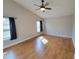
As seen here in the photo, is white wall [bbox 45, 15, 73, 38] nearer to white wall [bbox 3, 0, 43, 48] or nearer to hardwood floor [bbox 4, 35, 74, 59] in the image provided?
white wall [bbox 3, 0, 43, 48]

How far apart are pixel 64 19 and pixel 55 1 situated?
12.4 feet

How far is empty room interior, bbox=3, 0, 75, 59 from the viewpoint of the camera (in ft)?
13.0

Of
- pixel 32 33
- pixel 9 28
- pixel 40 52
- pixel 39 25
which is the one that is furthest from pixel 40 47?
pixel 39 25

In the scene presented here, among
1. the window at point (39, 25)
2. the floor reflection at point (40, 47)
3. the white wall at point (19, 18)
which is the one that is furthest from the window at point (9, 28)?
the window at point (39, 25)

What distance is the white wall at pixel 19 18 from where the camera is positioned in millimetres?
5066

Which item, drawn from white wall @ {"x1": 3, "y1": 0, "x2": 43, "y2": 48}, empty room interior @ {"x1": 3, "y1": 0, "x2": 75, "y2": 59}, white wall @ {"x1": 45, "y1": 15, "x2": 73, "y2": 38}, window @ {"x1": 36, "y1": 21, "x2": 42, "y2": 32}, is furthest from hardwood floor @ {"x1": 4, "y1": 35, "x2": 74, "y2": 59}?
window @ {"x1": 36, "y1": 21, "x2": 42, "y2": 32}

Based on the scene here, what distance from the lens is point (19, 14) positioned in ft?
20.1

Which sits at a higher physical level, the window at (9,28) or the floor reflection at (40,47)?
the window at (9,28)

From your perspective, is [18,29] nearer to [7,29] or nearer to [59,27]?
[7,29]

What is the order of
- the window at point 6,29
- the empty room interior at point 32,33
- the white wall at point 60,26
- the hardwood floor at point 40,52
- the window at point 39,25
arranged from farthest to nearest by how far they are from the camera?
the window at point 39,25
the white wall at point 60,26
the window at point 6,29
the empty room interior at point 32,33
the hardwood floor at point 40,52

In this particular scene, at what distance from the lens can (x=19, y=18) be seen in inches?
242

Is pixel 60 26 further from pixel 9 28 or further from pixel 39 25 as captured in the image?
pixel 9 28

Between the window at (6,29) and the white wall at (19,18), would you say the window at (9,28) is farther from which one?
the white wall at (19,18)
